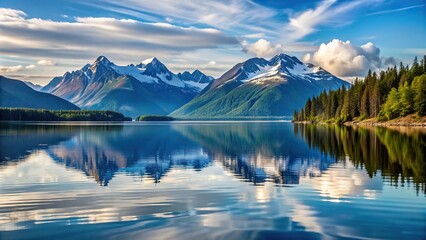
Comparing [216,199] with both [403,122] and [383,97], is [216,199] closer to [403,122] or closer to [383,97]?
[403,122]

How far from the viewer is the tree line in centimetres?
13462

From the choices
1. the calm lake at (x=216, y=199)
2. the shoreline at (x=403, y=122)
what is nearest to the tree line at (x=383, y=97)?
the shoreline at (x=403, y=122)

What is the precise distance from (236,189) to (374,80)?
6026 inches

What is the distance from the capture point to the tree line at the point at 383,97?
442 feet

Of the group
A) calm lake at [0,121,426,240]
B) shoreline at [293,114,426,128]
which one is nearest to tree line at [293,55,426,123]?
shoreline at [293,114,426,128]

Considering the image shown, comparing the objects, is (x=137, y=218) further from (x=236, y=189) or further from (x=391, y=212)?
(x=391, y=212)

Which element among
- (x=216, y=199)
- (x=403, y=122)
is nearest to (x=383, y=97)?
(x=403, y=122)

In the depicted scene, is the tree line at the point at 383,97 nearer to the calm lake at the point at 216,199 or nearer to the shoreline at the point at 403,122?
the shoreline at the point at 403,122

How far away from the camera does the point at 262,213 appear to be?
2186cm

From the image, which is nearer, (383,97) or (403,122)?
(403,122)

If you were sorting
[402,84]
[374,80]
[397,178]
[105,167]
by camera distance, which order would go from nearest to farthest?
[397,178] → [105,167] → [402,84] → [374,80]

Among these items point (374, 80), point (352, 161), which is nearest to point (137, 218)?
point (352, 161)

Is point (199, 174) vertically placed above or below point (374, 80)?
below

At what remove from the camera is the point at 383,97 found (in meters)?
160
